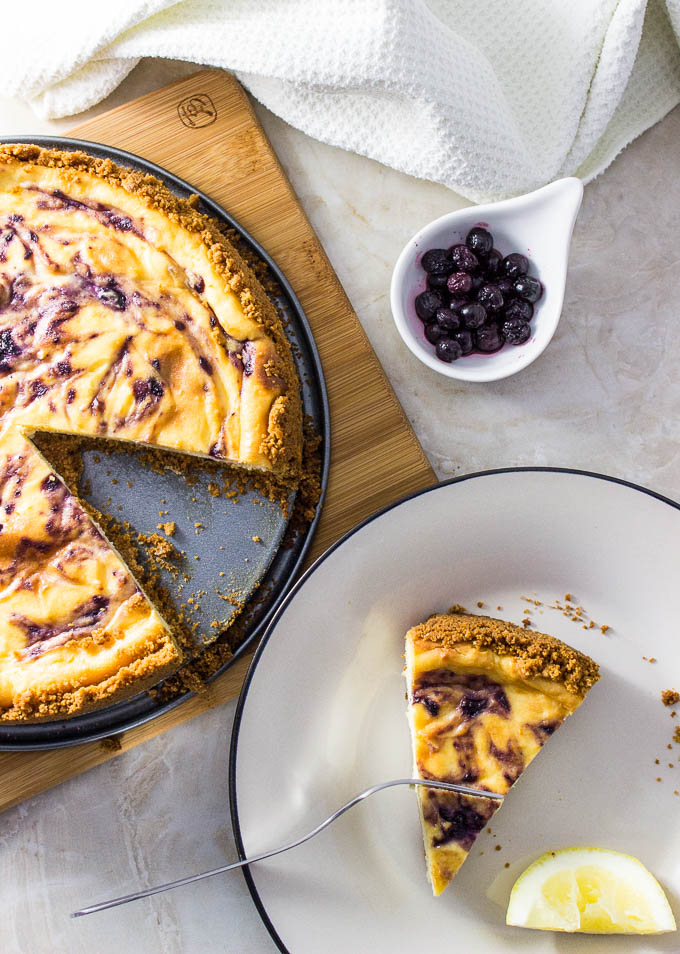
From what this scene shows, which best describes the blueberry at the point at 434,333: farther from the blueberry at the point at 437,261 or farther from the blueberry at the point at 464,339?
the blueberry at the point at 437,261

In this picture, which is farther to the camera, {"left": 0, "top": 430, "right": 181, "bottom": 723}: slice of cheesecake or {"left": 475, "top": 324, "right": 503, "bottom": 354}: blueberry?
{"left": 475, "top": 324, "right": 503, "bottom": 354}: blueberry

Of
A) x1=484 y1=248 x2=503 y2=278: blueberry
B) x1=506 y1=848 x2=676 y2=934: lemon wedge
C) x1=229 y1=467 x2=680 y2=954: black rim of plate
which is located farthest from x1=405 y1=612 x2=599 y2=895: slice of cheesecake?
x1=484 y1=248 x2=503 y2=278: blueberry

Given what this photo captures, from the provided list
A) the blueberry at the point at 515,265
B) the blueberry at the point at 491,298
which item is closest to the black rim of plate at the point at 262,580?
the blueberry at the point at 491,298

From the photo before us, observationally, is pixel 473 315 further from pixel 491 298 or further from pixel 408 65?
pixel 408 65

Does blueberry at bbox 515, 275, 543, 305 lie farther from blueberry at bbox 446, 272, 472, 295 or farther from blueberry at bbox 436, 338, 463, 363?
blueberry at bbox 436, 338, 463, 363

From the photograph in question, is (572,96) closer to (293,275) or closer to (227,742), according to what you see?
(293,275)

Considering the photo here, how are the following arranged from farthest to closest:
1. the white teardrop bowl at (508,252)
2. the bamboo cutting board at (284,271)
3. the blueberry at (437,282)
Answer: the bamboo cutting board at (284,271) < the blueberry at (437,282) < the white teardrop bowl at (508,252)
